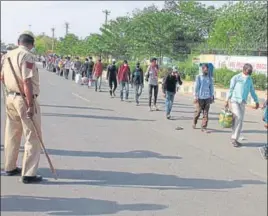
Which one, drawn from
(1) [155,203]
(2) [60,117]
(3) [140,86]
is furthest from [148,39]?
(1) [155,203]

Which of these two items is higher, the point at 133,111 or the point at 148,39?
the point at 148,39

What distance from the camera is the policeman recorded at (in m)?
5.55

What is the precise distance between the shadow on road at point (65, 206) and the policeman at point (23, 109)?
627 mm

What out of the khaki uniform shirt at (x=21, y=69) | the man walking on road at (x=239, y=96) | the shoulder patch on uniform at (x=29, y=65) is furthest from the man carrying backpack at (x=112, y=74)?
the shoulder patch on uniform at (x=29, y=65)

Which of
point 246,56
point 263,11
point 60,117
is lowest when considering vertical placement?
point 60,117

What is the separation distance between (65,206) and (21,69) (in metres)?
1.69

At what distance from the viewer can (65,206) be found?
5.02 metres

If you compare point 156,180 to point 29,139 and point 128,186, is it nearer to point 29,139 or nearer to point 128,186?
point 128,186

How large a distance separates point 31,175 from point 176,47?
104ft

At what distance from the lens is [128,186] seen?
19.3ft

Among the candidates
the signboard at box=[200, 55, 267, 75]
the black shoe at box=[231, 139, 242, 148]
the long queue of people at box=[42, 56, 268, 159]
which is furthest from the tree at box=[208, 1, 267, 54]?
the black shoe at box=[231, 139, 242, 148]

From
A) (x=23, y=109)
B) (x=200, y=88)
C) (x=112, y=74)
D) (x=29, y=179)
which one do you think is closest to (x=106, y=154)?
(x=29, y=179)

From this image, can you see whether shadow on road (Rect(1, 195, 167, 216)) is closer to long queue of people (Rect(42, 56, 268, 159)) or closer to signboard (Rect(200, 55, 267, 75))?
long queue of people (Rect(42, 56, 268, 159))

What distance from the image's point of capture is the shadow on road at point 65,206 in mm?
4871
